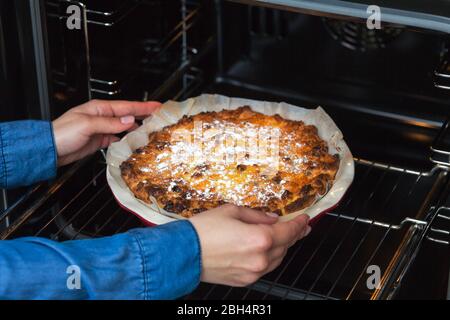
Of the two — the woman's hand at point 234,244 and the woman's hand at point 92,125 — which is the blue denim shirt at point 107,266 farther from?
the woman's hand at point 92,125

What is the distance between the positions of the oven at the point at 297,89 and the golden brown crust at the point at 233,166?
0.15 meters

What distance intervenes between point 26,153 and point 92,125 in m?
0.14

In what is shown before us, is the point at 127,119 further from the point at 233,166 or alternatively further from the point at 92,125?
the point at 233,166

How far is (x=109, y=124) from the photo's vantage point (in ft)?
5.35

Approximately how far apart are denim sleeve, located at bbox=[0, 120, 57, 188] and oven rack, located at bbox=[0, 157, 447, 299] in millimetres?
45

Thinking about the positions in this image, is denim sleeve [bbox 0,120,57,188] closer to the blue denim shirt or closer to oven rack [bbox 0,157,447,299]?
oven rack [bbox 0,157,447,299]

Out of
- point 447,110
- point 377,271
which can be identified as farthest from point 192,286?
point 447,110

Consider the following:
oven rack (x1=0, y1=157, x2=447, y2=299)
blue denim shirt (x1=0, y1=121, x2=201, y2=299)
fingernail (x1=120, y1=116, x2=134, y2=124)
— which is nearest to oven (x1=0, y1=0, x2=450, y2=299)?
oven rack (x1=0, y1=157, x2=447, y2=299)

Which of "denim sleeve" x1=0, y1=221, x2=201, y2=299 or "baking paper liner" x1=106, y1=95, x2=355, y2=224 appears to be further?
"baking paper liner" x1=106, y1=95, x2=355, y2=224

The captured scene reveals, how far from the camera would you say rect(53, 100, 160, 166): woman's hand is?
1589mm

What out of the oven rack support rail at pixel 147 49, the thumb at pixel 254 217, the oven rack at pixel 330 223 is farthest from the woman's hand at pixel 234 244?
the oven rack support rail at pixel 147 49

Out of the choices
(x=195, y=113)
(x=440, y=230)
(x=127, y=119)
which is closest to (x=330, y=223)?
(x=440, y=230)

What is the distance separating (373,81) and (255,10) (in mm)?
352
